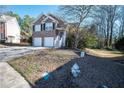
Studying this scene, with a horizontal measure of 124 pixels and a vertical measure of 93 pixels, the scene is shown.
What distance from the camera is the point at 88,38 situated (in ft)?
19.4

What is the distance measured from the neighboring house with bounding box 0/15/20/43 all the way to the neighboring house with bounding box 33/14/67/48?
542mm

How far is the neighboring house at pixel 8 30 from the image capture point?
6.18m

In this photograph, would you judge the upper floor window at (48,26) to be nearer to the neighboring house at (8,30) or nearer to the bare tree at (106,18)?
the neighboring house at (8,30)

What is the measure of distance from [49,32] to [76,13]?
0.96 m

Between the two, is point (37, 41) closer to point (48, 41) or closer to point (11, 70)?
point (48, 41)

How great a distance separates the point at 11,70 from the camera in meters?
5.32

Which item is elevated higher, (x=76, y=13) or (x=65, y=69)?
(x=76, y=13)

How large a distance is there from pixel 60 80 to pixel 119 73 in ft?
4.89

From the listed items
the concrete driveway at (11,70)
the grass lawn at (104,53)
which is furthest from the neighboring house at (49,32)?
the grass lawn at (104,53)

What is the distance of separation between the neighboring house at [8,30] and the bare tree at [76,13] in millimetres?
1438

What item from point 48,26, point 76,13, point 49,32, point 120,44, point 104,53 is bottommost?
point 104,53

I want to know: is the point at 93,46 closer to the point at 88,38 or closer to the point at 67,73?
the point at 88,38

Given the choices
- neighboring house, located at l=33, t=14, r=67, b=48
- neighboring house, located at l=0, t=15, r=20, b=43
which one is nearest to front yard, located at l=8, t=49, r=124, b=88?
neighboring house, located at l=33, t=14, r=67, b=48

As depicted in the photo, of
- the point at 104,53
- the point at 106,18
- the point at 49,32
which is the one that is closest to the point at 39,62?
the point at 49,32
